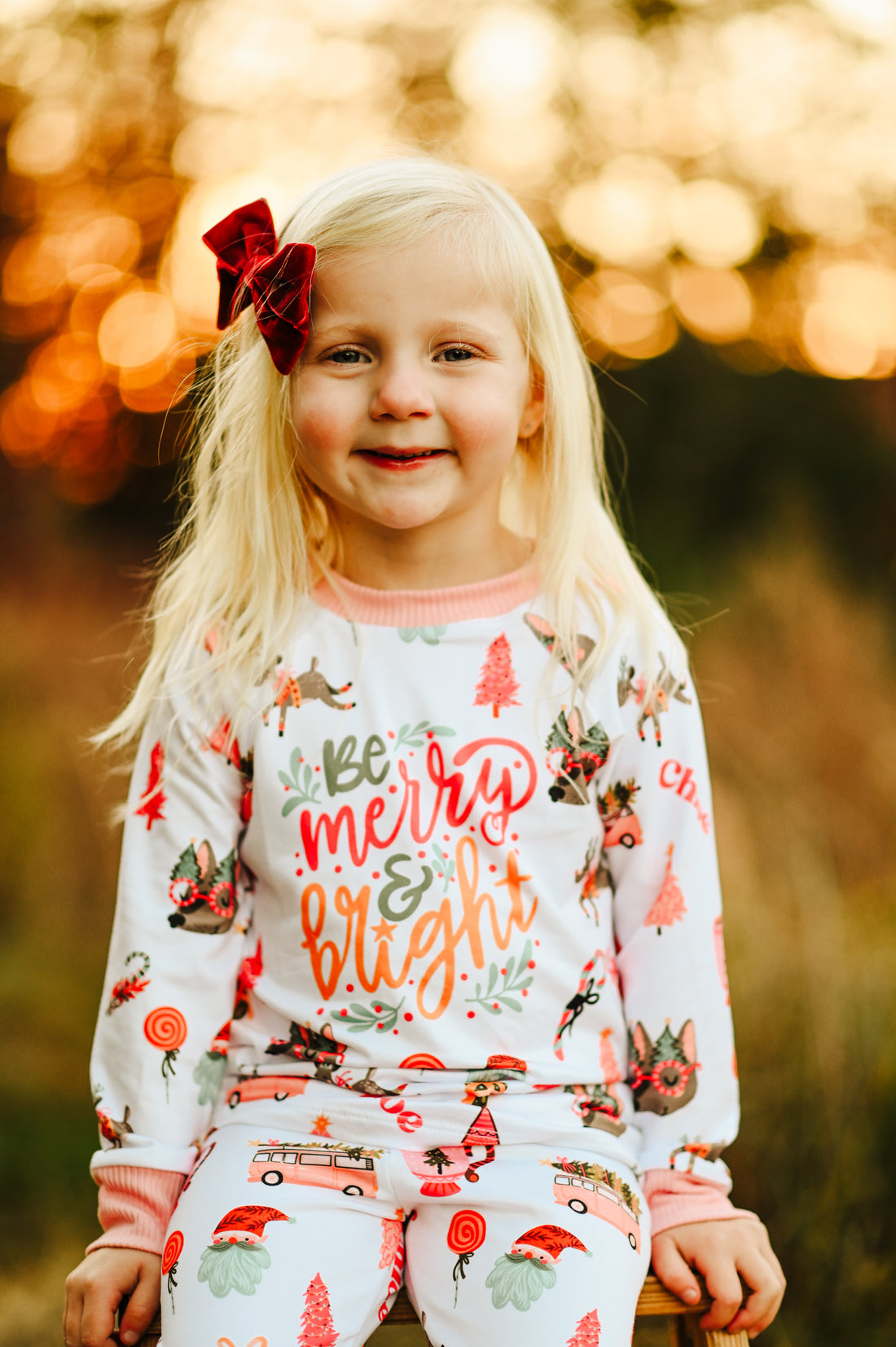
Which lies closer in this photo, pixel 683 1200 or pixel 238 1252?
pixel 238 1252

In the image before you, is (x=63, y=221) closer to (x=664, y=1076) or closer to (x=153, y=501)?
(x=153, y=501)

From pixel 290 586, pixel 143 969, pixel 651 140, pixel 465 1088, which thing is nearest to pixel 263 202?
pixel 290 586

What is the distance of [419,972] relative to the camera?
1.12 m

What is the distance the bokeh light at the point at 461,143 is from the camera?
372 cm

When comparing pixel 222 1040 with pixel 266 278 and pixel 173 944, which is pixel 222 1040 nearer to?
pixel 173 944

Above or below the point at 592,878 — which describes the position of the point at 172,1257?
below

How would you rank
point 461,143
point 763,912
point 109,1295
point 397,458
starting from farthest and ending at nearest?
point 461,143, point 763,912, point 397,458, point 109,1295

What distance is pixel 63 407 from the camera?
14.0 feet

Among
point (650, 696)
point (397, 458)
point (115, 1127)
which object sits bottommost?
point (115, 1127)

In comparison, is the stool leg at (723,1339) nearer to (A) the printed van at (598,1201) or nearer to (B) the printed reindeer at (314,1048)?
(A) the printed van at (598,1201)

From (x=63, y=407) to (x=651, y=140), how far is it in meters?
2.34

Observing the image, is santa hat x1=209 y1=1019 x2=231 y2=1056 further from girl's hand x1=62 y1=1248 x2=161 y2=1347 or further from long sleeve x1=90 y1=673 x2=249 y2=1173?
girl's hand x1=62 y1=1248 x2=161 y2=1347

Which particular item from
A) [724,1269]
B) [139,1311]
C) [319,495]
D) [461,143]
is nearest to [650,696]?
[319,495]

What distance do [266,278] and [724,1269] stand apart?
105 centimetres
